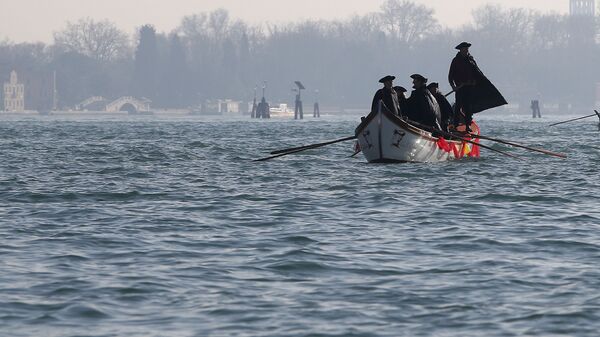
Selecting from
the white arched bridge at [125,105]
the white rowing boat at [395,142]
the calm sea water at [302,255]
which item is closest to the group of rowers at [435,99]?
the white rowing boat at [395,142]

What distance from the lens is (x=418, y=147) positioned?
2692cm

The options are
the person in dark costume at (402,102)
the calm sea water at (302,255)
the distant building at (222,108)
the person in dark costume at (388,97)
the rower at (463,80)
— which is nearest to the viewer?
the calm sea water at (302,255)

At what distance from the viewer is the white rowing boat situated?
26.0 meters

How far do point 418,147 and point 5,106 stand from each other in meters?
174

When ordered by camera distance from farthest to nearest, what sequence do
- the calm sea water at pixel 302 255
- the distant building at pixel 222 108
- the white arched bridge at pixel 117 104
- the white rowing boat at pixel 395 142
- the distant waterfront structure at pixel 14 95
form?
the distant waterfront structure at pixel 14 95 < the distant building at pixel 222 108 < the white arched bridge at pixel 117 104 < the white rowing boat at pixel 395 142 < the calm sea water at pixel 302 255

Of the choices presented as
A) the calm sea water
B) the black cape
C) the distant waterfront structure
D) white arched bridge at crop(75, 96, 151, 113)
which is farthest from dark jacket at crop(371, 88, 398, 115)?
the distant waterfront structure

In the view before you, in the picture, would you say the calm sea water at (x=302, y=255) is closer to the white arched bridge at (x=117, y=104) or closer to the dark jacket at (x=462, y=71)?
the dark jacket at (x=462, y=71)

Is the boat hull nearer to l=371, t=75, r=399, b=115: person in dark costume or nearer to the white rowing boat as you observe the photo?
the white rowing boat

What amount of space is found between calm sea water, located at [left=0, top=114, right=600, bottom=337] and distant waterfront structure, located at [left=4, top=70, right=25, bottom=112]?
574 ft

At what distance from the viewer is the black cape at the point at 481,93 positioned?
1177 inches

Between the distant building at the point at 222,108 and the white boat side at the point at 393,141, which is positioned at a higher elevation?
the white boat side at the point at 393,141

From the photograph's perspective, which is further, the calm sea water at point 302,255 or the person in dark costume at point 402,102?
the person in dark costume at point 402,102

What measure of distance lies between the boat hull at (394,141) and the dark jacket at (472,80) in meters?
2.39

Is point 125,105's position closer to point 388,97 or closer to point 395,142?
point 388,97
